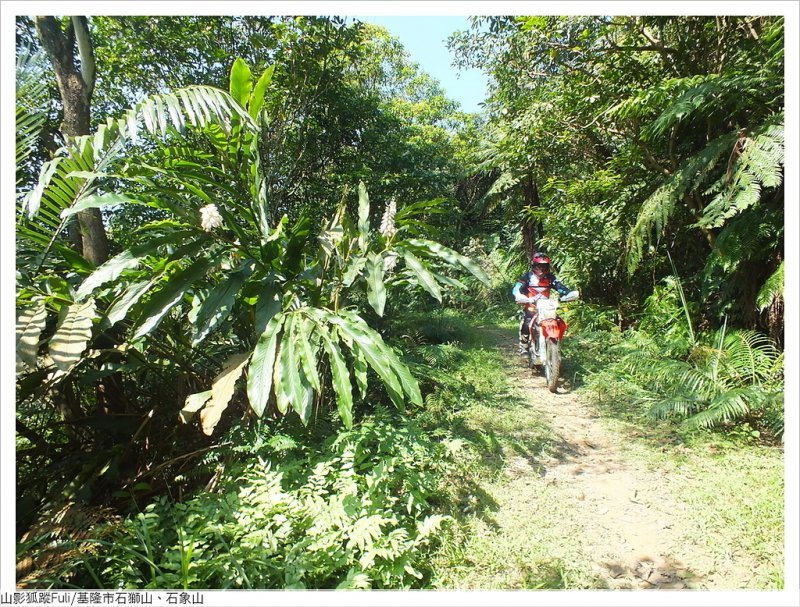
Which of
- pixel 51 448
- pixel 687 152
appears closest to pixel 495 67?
pixel 687 152

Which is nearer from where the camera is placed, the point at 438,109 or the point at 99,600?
the point at 99,600

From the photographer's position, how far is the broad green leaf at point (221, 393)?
6.78 feet

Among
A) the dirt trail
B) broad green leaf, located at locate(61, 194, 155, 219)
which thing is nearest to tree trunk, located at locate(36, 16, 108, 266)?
broad green leaf, located at locate(61, 194, 155, 219)

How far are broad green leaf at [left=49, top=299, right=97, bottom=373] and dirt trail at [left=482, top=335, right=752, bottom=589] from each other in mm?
2164

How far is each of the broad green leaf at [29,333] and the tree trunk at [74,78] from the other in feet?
3.90

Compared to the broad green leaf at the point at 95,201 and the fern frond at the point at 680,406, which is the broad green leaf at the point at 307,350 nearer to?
the broad green leaf at the point at 95,201

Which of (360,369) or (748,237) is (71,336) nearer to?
(360,369)

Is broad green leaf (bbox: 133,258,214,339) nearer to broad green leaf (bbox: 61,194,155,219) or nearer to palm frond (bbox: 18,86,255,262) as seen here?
broad green leaf (bbox: 61,194,155,219)

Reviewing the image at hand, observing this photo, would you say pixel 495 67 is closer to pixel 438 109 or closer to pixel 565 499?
pixel 565 499

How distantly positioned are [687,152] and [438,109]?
393 inches

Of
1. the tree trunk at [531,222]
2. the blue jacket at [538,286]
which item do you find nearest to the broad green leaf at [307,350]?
the blue jacket at [538,286]

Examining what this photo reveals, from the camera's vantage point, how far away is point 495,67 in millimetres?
6645

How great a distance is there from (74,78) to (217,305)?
2.23 metres

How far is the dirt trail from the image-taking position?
196 centimetres
